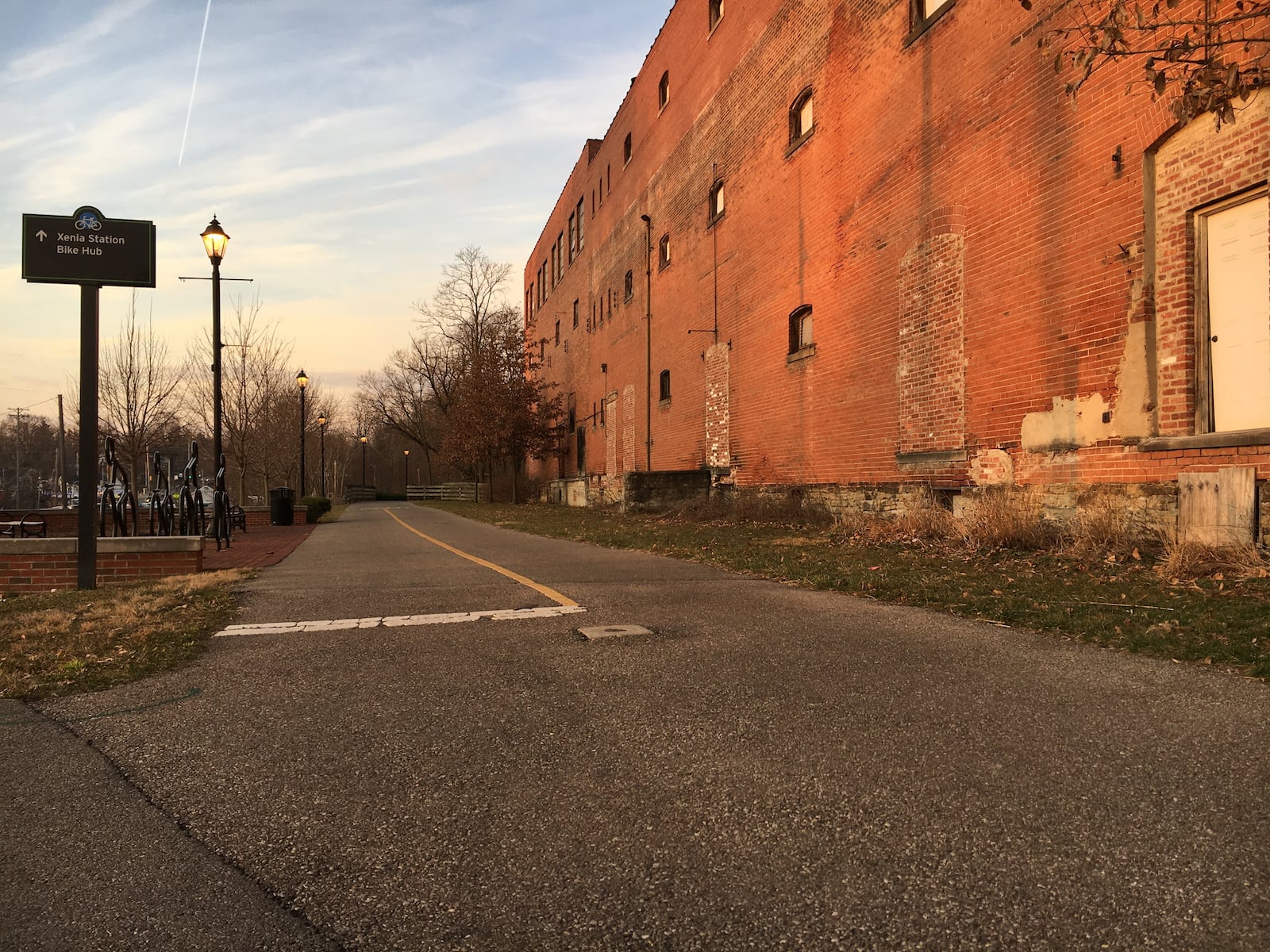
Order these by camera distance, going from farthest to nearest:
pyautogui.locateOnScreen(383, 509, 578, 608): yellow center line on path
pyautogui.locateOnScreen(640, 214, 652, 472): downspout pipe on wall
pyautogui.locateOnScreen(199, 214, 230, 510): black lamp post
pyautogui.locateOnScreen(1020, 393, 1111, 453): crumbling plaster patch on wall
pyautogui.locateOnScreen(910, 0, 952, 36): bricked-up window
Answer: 1. pyautogui.locateOnScreen(640, 214, 652, 472): downspout pipe on wall
2. pyautogui.locateOnScreen(199, 214, 230, 510): black lamp post
3. pyautogui.locateOnScreen(910, 0, 952, 36): bricked-up window
4. pyautogui.locateOnScreen(1020, 393, 1111, 453): crumbling plaster patch on wall
5. pyautogui.locateOnScreen(383, 509, 578, 608): yellow center line on path

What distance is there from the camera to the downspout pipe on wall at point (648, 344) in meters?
27.0

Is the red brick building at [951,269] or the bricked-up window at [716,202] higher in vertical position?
the bricked-up window at [716,202]

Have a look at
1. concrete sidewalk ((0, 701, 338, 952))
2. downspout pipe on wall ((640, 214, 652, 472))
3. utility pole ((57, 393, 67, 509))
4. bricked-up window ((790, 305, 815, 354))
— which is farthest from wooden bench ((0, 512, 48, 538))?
utility pole ((57, 393, 67, 509))

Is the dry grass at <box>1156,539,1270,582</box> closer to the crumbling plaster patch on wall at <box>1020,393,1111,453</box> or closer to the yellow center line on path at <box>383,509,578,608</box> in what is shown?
the crumbling plaster patch on wall at <box>1020,393,1111,453</box>

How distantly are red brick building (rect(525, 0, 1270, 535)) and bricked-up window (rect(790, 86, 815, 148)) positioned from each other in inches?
3.0

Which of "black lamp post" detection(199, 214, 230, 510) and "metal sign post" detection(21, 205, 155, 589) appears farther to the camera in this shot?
"black lamp post" detection(199, 214, 230, 510)

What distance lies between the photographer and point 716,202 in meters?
21.9

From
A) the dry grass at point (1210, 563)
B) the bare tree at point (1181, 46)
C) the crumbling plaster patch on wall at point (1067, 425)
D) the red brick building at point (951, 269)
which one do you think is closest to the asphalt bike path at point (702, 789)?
the dry grass at point (1210, 563)

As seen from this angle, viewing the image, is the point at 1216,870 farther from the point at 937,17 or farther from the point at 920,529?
the point at 937,17

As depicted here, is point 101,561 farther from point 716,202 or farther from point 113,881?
point 716,202

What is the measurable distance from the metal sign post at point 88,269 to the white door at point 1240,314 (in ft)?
35.1

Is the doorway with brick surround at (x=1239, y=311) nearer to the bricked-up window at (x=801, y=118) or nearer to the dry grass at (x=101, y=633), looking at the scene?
the dry grass at (x=101, y=633)

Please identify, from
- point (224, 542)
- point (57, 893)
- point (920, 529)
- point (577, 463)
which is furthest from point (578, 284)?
point (57, 893)

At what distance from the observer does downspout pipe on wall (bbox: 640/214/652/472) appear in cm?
2703
